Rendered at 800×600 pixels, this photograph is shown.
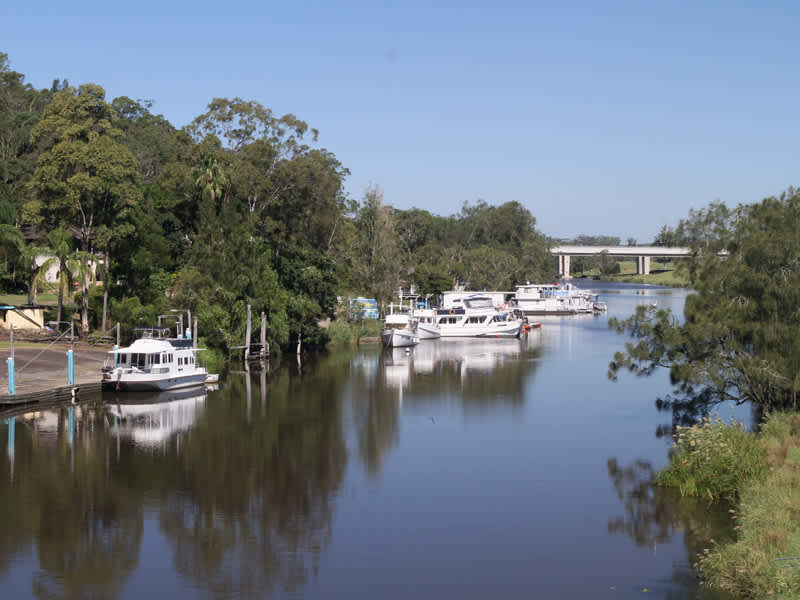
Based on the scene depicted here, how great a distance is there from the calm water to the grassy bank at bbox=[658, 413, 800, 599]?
0.87 metres

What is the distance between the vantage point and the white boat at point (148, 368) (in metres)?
42.5

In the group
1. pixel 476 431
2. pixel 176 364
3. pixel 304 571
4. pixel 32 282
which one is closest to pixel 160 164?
pixel 32 282

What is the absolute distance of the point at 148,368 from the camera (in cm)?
4312

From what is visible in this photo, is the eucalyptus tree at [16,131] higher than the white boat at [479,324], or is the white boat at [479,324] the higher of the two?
the eucalyptus tree at [16,131]

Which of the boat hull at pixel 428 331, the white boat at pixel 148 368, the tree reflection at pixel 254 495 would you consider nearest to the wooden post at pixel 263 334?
the white boat at pixel 148 368

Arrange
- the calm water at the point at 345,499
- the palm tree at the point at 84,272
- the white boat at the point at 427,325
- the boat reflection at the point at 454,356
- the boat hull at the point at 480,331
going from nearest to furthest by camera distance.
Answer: the calm water at the point at 345,499
the palm tree at the point at 84,272
the boat reflection at the point at 454,356
the white boat at the point at 427,325
the boat hull at the point at 480,331

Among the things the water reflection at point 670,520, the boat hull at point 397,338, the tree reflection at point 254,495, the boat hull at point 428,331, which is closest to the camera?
the tree reflection at point 254,495

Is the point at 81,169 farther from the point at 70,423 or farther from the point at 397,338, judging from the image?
the point at 397,338

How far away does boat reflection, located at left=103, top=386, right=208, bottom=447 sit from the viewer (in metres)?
35.7

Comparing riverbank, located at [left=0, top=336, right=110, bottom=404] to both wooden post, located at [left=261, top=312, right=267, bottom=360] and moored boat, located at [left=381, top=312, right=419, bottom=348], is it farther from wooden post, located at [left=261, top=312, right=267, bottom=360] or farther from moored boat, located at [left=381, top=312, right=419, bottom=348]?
moored boat, located at [left=381, top=312, right=419, bottom=348]

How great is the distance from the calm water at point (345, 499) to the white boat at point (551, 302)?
6730 centimetres

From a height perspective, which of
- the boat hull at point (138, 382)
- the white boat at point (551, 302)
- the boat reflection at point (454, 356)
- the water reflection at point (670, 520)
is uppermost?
the white boat at point (551, 302)

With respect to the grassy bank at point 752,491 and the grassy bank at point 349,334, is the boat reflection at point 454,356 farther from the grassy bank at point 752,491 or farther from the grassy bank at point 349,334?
the grassy bank at point 752,491

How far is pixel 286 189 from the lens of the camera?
64.0m
